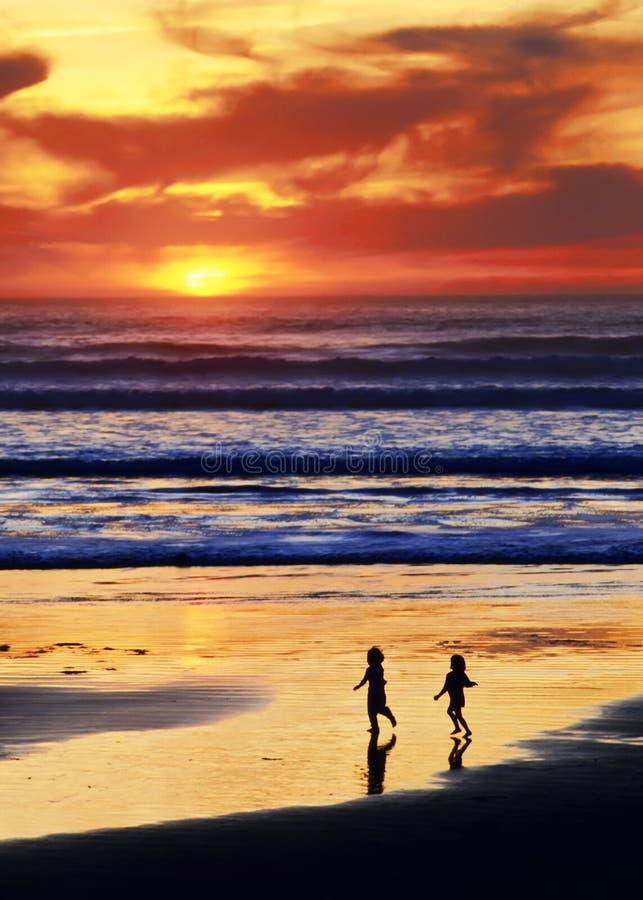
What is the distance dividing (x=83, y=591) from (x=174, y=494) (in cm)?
959

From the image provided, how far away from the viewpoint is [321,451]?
32.9 meters

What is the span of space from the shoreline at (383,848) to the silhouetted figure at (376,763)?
200 millimetres

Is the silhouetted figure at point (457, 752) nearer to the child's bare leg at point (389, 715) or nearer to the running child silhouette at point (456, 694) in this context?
the running child silhouette at point (456, 694)

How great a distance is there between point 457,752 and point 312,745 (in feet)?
3.71

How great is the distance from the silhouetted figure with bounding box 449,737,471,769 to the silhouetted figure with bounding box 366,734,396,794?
484mm

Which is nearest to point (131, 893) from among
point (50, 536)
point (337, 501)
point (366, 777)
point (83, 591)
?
point (366, 777)

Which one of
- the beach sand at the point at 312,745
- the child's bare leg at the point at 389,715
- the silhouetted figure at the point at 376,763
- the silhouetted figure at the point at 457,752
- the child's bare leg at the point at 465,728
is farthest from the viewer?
the child's bare leg at the point at 389,715

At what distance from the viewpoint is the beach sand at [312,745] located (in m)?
7.46

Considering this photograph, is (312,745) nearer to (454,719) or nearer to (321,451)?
(454,719)

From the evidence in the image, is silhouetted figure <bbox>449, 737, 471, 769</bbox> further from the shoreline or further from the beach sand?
the shoreline

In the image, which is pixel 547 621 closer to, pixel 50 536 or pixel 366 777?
pixel 366 777

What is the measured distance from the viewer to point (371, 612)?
48.3 ft

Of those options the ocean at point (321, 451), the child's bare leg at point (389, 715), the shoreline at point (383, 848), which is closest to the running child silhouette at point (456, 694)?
the child's bare leg at point (389, 715)

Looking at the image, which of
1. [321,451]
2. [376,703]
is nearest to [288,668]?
[376,703]
